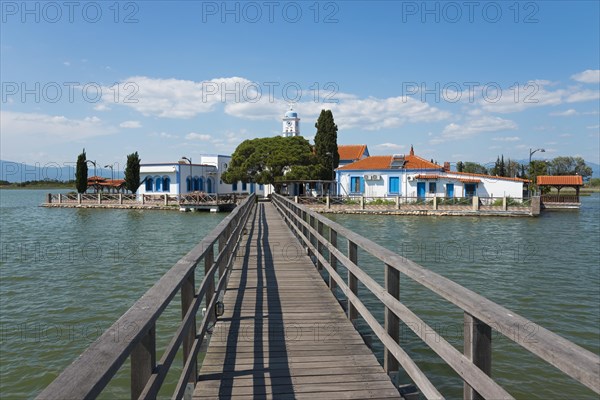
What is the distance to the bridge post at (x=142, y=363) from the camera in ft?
6.73

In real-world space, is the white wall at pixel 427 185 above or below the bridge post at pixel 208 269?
above

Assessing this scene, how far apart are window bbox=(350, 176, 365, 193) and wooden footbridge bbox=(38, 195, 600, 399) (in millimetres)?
35431

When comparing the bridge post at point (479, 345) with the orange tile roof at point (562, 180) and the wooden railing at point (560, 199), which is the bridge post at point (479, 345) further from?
the orange tile roof at point (562, 180)

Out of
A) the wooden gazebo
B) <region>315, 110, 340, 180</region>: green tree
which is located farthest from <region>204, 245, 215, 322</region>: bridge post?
the wooden gazebo

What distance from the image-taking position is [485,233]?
24062 millimetres

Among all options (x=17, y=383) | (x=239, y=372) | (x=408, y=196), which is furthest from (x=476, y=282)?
(x=408, y=196)

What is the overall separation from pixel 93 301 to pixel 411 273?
901 centimetres

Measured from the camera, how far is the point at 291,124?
62688 mm

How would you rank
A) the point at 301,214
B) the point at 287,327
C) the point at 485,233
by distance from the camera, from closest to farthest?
the point at 287,327 → the point at 301,214 → the point at 485,233

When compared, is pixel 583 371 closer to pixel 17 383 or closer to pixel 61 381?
pixel 61 381

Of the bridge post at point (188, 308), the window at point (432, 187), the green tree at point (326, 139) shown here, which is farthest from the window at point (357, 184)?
the bridge post at point (188, 308)

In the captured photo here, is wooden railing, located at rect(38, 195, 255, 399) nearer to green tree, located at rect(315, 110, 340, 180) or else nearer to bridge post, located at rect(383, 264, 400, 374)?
bridge post, located at rect(383, 264, 400, 374)

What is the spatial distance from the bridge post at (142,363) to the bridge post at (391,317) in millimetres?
1907

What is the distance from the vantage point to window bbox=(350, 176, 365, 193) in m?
42.4
